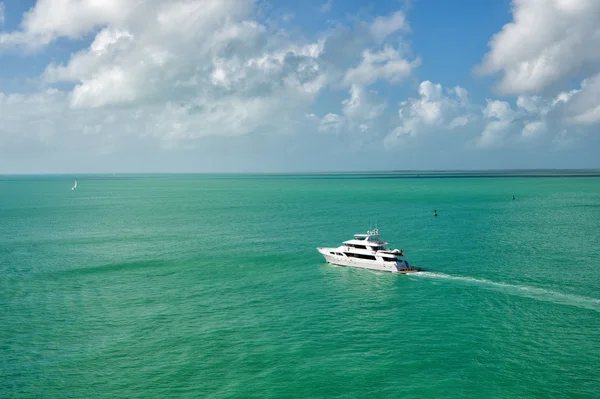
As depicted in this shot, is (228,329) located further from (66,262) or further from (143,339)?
(66,262)

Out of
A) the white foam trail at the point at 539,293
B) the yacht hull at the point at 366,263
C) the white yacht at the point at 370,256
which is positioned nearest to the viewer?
the white foam trail at the point at 539,293

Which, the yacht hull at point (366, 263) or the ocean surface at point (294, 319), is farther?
the yacht hull at point (366, 263)

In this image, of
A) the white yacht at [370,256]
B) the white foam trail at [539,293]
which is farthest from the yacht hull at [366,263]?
the white foam trail at [539,293]

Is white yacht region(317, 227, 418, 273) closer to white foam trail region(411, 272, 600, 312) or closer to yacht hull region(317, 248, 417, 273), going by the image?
yacht hull region(317, 248, 417, 273)

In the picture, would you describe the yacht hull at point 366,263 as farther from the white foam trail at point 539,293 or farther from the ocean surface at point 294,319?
the white foam trail at point 539,293

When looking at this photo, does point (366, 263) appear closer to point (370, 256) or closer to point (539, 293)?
point (370, 256)
